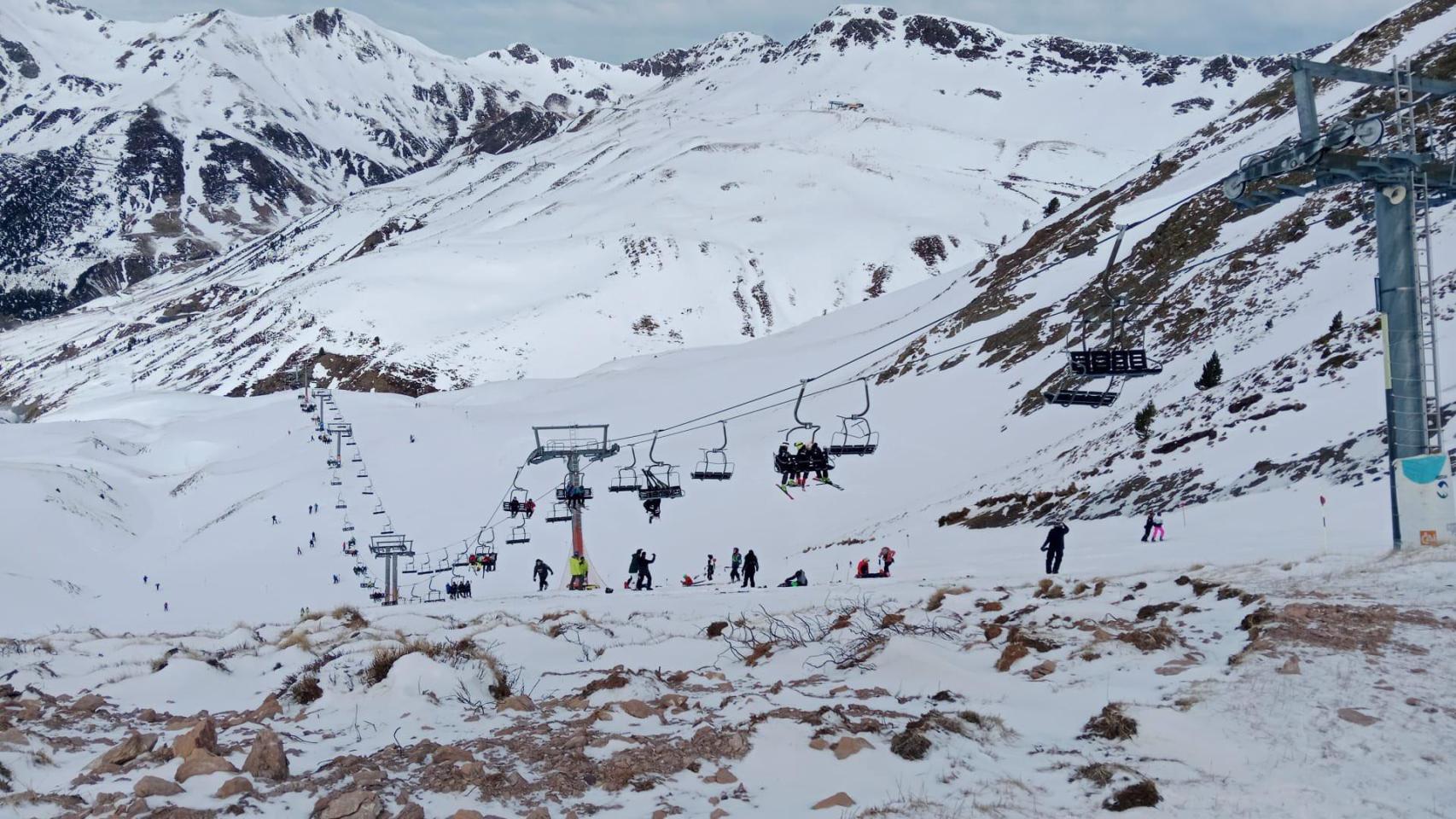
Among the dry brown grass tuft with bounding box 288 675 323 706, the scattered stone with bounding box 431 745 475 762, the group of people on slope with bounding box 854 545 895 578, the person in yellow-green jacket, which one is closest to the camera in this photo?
the scattered stone with bounding box 431 745 475 762

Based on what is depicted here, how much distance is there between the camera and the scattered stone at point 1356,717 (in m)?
6.85

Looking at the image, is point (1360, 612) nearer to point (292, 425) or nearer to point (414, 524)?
point (414, 524)

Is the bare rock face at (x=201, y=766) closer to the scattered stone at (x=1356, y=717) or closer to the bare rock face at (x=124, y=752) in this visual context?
the bare rock face at (x=124, y=752)

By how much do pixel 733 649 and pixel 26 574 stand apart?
4760 cm

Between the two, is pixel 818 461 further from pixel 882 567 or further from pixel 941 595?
pixel 941 595

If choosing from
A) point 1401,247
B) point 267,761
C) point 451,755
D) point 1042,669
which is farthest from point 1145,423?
point 267,761

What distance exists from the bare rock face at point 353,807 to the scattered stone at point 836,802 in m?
2.80

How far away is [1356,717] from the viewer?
6.91 m

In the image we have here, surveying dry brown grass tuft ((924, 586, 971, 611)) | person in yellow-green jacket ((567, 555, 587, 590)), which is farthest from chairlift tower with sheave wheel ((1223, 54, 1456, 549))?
person in yellow-green jacket ((567, 555, 587, 590))

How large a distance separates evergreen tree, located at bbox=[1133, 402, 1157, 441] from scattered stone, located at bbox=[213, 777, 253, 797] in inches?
1171

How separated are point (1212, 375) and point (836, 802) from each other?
101 feet

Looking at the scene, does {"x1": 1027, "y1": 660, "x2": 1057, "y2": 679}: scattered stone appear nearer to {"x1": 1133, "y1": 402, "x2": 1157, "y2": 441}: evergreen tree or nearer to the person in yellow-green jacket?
the person in yellow-green jacket

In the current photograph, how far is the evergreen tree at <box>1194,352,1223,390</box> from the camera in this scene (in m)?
32.5

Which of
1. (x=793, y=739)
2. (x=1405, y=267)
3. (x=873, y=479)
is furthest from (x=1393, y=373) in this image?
(x=873, y=479)
